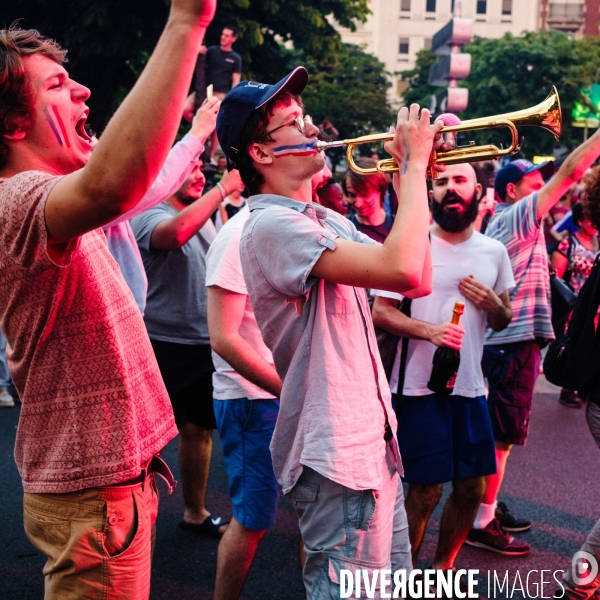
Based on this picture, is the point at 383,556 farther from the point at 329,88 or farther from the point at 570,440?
the point at 329,88

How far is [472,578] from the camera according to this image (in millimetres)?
3881

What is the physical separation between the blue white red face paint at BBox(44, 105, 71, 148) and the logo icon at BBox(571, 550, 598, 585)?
2782 millimetres

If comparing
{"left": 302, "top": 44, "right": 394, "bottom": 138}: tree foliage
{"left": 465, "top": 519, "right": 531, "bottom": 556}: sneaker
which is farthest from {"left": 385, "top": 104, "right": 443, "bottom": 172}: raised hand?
{"left": 302, "top": 44, "right": 394, "bottom": 138}: tree foliage

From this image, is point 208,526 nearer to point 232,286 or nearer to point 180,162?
point 232,286

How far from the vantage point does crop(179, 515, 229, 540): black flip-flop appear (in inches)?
172

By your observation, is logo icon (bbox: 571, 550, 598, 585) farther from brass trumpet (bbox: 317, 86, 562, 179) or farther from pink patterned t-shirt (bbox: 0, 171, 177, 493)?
pink patterned t-shirt (bbox: 0, 171, 177, 493)

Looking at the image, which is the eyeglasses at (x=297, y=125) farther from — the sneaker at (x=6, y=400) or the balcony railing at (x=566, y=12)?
the balcony railing at (x=566, y=12)

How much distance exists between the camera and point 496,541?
14.0 feet

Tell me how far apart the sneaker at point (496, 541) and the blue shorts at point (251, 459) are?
1.61 metres

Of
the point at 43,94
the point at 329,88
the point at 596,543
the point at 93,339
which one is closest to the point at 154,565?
the point at 596,543

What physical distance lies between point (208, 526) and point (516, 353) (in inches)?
80.1

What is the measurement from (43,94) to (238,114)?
65 cm

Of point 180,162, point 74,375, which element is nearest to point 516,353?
point 180,162

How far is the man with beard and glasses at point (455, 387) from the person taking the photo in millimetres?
3465
